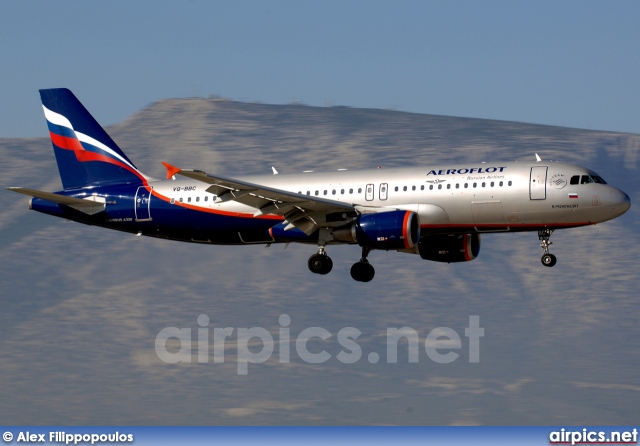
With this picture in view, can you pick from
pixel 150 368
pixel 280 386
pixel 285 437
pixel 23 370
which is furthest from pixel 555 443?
pixel 23 370

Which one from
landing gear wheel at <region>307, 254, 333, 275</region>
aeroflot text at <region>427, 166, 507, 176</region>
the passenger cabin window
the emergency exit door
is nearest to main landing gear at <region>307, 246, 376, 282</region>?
landing gear wheel at <region>307, 254, 333, 275</region>

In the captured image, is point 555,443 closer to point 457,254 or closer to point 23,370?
point 457,254

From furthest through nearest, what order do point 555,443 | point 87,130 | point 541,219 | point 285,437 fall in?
point 285,437 → point 555,443 → point 87,130 → point 541,219

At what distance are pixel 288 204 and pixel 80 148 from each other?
50.6 feet

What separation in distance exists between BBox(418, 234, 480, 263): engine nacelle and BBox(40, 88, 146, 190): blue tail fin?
15.7m

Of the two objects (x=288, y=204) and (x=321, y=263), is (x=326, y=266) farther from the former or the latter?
(x=288, y=204)

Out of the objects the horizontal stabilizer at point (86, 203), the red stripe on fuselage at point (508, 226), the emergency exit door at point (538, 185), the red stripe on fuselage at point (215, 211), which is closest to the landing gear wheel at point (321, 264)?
the red stripe on fuselage at point (215, 211)

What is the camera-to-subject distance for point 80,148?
6384 cm

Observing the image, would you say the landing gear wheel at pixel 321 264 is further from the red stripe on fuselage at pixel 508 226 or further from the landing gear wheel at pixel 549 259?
the landing gear wheel at pixel 549 259

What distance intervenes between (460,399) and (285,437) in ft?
112

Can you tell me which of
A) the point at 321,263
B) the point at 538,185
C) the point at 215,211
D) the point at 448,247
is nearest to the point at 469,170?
the point at 538,185

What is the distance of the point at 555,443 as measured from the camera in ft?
383

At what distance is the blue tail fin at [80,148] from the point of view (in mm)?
62812

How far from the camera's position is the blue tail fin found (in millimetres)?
62812
